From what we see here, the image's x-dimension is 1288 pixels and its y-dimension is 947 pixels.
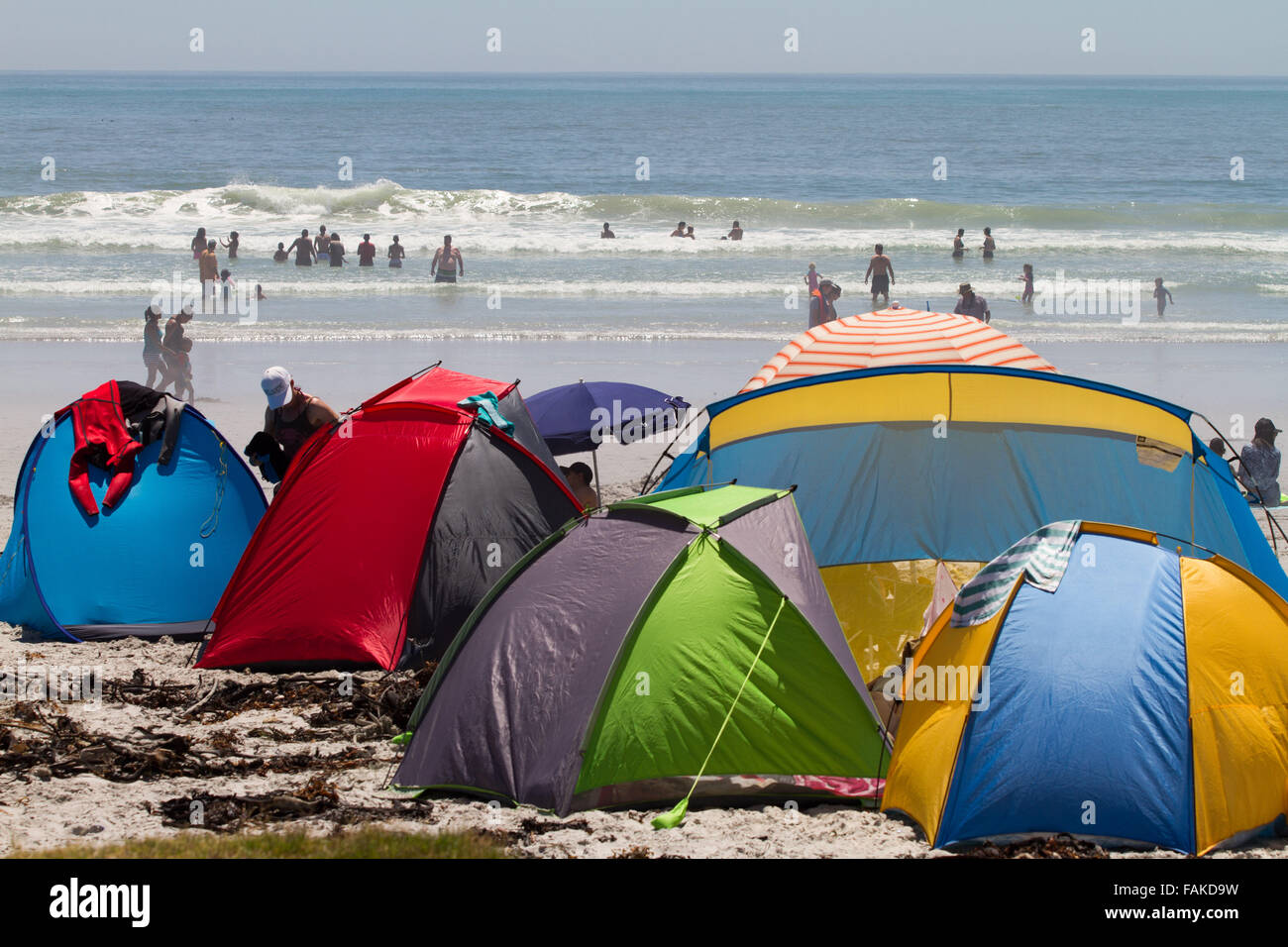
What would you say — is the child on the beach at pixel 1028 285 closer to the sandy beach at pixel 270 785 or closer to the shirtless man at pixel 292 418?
the shirtless man at pixel 292 418

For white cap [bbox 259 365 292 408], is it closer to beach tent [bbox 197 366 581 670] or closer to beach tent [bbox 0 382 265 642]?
beach tent [bbox 0 382 265 642]

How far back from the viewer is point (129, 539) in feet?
27.8

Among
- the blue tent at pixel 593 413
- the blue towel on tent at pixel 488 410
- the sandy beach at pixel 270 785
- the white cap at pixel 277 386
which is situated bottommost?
the sandy beach at pixel 270 785

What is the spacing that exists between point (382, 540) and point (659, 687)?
2548 mm

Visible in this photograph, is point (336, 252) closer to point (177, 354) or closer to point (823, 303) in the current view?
point (823, 303)

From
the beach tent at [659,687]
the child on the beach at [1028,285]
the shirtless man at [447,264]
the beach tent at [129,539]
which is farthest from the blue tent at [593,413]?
the shirtless man at [447,264]

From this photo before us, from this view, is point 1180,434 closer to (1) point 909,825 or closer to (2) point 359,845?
(1) point 909,825

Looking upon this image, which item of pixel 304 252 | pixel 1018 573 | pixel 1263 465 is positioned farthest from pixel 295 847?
pixel 304 252

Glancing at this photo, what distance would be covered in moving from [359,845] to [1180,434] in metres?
5.02

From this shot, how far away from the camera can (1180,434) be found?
7.62m

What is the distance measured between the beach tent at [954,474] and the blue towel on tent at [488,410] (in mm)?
1446

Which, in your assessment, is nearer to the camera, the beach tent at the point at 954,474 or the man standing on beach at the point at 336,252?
the beach tent at the point at 954,474

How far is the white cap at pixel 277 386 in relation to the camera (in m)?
8.67
